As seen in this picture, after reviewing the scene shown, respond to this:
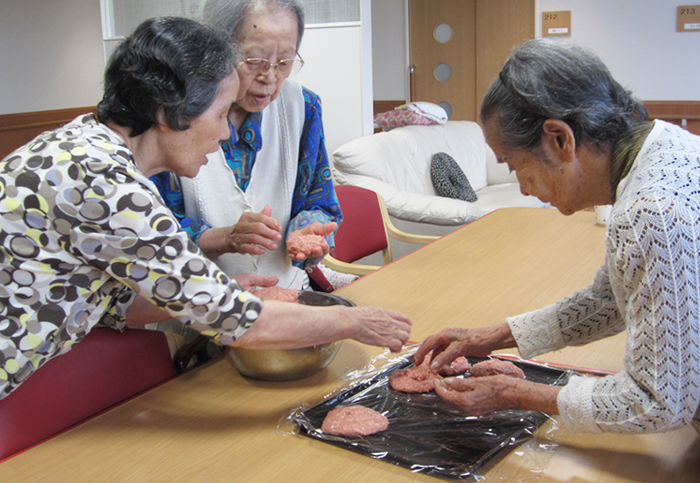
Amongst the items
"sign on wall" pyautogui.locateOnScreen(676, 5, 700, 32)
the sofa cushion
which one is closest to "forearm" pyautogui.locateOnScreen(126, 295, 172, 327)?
the sofa cushion

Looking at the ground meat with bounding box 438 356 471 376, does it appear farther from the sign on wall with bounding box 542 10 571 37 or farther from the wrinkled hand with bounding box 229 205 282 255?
the sign on wall with bounding box 542 10 571 37

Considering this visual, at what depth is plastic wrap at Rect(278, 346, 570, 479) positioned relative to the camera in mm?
1039

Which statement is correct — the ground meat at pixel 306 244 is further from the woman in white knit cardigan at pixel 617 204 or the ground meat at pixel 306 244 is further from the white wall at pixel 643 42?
the white wall at pixel 643 42

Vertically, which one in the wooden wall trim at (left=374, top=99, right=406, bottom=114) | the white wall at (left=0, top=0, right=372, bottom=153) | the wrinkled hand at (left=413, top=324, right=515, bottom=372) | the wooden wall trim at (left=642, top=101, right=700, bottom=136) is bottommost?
the wrinkled hand at (left=413, top=324, right=515, bottom=372)

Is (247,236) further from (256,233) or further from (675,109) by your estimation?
(675,109)

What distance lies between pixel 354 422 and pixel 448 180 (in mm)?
4085

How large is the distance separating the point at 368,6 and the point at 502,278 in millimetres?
2645

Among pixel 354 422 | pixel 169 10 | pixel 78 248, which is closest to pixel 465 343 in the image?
pixel 354 422

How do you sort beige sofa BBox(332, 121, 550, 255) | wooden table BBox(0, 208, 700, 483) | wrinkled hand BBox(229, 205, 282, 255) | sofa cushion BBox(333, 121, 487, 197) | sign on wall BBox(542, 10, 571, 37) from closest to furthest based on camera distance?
wooden table BBox(0, 208, 700, 483)
wrinkled hand BBox(229, 205, 282, 255)
beige sofa BBox(332, 121, 550, 255)
sofa cushion BBox(333, 121, 487, 197)
sign on wall BBox(542, 10, 571, 37)

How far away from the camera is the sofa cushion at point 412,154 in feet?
14.3

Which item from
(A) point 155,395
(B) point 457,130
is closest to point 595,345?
(A) point 155,395

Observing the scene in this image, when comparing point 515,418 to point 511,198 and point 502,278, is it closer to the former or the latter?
point 502,278

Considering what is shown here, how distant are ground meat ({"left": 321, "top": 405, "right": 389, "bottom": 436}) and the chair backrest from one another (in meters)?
1.70

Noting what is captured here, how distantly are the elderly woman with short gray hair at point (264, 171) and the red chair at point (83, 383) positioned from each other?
35cm
